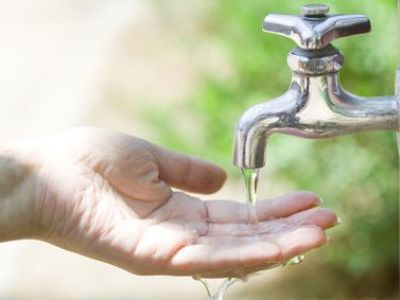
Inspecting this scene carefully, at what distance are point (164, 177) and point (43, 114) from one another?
7.93ft

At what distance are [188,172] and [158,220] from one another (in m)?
0.12

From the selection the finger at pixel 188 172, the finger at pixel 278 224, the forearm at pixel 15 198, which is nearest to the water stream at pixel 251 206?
the finger at pixel 278 224

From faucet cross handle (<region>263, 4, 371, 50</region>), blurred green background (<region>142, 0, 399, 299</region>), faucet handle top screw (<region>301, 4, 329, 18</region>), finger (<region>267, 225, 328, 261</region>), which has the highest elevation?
faucet handle top screw (<region>301, 4, 329, 18</region>)

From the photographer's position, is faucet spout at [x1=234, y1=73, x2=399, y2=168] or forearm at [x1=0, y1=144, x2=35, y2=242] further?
forearm at [x1=0, y1=144, x2=35, y2=242]

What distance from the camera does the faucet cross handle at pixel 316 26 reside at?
1.16 meters

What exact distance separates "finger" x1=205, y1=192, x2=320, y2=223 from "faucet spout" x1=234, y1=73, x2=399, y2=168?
7.5 inches

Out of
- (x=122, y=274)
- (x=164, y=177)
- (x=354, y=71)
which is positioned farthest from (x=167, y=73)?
(x=164, y=177)

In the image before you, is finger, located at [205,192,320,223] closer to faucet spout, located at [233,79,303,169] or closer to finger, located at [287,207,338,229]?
finger, located at [287,207,338,229]

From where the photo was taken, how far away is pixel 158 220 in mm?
A: 1473

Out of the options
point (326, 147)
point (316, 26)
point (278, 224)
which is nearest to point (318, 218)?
point (278, 224)

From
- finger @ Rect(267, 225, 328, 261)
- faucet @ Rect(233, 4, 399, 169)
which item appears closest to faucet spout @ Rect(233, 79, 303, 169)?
faucet @ Rect(233, 4, 399, 169)

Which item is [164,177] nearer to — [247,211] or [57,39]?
[247,211]

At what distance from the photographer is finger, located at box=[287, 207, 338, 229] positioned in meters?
1.37

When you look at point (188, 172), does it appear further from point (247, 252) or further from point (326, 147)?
point (326, 147)
